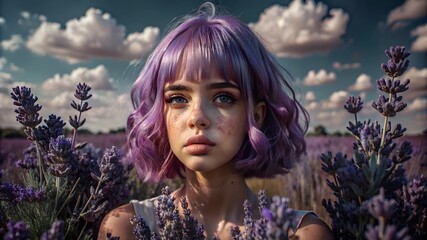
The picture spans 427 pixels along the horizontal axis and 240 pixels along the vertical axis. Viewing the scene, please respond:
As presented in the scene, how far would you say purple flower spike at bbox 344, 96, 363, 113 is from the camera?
1738mm

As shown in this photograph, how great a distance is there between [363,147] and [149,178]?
1.31 meters

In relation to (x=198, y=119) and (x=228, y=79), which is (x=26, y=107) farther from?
(x=228, y=79)

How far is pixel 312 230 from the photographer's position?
1.75 m

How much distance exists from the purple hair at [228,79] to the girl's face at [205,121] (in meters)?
0.05

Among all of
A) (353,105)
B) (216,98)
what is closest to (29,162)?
(216,98)

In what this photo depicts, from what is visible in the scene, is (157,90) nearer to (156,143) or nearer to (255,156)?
(156,143)

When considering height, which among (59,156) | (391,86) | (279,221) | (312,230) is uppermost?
(391,86)

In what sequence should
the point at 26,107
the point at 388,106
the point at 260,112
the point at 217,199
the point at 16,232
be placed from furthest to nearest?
1. the point at 260,112
2. the point at 217,199
3. the point at 26,107
4. the point at 388,106
5. the point at 16,232

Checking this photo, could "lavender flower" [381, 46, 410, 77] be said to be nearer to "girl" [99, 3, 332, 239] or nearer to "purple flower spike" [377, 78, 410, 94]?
"purple flower spike" [377, 78, 410, 94]

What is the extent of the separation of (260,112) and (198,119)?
51cm

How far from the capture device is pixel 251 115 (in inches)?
78.4

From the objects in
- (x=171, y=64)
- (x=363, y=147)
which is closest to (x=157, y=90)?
(x=171, y=64)

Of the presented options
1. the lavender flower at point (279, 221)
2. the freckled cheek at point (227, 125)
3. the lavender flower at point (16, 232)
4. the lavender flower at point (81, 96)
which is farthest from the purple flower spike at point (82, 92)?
the lavender flower at point (279, 221)

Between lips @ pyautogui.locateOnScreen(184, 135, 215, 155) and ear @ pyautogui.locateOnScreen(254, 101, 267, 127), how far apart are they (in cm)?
42
